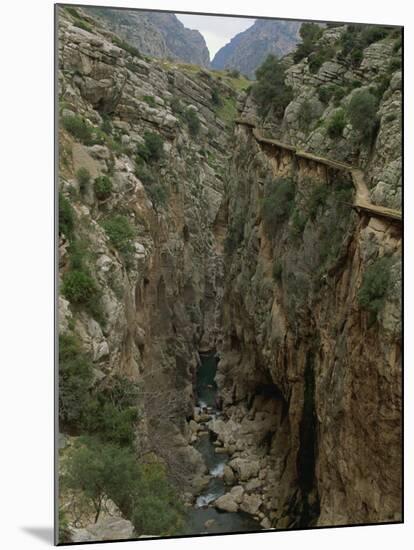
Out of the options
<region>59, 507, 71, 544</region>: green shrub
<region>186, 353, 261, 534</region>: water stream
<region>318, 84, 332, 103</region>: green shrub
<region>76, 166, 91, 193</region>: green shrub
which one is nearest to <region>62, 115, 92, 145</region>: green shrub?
<region>76, 166, 91, 193</region>: green shrub

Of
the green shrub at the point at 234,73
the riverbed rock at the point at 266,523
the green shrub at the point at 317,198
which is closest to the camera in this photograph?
the green shrub at the point at 234,73

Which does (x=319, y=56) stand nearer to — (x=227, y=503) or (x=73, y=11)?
(x=73, y=11)

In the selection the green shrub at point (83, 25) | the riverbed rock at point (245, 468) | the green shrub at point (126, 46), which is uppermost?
the green shrub at point (83, 25)

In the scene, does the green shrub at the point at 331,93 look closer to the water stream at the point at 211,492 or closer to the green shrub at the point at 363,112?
the green shrub at the point at 363,112

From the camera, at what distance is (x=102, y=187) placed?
9.80 m

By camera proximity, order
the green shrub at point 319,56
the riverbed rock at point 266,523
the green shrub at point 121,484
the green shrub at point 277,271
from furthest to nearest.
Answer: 1. the green shrub at point 277,271
2. the riverbed rock at point 266,523
3. the green shrub at point 319,56
4. the green shrub at point 121,484

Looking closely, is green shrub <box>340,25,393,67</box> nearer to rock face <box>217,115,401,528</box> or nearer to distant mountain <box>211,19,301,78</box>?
distant mountain <box>211,19,301,78</box>

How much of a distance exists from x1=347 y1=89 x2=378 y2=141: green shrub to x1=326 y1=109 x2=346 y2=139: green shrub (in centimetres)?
13

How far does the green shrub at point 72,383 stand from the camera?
7.71m

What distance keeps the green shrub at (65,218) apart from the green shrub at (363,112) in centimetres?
456

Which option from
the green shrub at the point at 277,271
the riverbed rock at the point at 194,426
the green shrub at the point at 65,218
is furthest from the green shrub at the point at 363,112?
the riverbed rock at the point at 194,426

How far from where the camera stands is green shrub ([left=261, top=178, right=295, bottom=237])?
1323 cm

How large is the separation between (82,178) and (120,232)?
4.40ft
